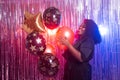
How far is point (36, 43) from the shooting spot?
2969 mm

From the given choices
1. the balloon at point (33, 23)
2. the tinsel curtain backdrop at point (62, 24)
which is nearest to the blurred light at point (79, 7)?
the tinsel curtain backdrop at point (62, 24)

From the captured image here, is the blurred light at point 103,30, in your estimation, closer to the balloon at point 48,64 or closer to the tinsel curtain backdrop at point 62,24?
the tinsel curtain backdrop at point 62,24

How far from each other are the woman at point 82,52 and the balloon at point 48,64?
271mm

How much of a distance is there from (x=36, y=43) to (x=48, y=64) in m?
0.29

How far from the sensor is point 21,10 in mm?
3455

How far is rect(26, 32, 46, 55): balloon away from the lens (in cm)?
297

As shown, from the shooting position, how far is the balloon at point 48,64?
2942 millimetres

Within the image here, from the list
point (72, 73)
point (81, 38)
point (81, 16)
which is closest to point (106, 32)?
point (81, 16)

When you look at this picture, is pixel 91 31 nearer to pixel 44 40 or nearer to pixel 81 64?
pixel 81 64

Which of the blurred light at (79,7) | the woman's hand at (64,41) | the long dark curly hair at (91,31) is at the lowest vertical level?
the woman's hand at (64,41)

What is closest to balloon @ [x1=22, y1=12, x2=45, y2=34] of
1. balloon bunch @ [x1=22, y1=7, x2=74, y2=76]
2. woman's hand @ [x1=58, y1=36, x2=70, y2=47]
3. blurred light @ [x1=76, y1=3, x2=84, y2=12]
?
balloon bunch @ [x1=22, y1=7, x2=74, y2=76]

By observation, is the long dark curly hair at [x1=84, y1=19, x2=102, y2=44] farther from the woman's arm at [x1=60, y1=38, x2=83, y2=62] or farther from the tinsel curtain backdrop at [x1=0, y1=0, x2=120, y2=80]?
the tinsel curtain backdrop at [x1=0, y1=0, x2=120, y2=80]

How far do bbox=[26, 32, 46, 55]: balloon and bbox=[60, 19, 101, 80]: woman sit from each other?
1.27 ft

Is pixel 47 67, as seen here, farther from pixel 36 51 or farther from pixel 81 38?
pixel 81 38
